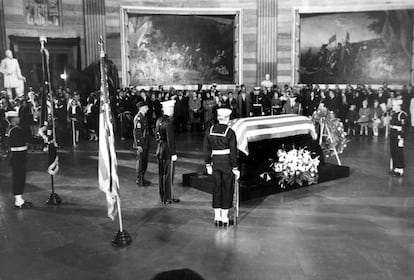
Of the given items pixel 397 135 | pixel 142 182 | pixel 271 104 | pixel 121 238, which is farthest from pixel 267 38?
pixel 121 238

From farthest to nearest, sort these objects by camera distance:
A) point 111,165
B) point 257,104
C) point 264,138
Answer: point 257,104 < point 264,138 < point 111,165

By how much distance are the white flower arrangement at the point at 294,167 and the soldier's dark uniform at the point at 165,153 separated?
6.95ft

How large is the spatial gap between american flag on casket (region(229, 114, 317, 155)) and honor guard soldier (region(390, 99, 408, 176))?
1.75 metres

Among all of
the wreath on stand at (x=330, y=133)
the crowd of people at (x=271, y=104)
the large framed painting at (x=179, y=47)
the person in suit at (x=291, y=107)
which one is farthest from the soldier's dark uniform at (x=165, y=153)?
the large framed painting at (x=179, y=47)

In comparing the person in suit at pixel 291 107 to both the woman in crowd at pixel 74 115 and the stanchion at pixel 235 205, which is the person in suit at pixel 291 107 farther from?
the stanchion at pixel 235 205

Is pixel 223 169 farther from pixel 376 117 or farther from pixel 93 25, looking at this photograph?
pixel 93 25

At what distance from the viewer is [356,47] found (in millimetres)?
19281

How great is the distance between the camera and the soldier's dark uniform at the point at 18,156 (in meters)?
7.99

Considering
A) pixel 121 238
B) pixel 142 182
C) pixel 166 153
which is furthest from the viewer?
pixel 142 182

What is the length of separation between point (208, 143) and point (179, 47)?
13010 mm

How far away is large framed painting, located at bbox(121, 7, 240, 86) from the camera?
18.8m

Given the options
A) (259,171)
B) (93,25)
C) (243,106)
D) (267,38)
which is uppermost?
(93,25)

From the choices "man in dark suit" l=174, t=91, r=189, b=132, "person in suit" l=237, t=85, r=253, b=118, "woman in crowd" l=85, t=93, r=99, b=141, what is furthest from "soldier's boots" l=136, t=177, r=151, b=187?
"person in suit" l=237, t=85, r=253, b=118

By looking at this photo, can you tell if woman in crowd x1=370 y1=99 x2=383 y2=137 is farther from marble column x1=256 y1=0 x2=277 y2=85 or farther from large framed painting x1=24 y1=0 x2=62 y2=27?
large framed painting x1=24 y1=0 x2=62 y2=27
